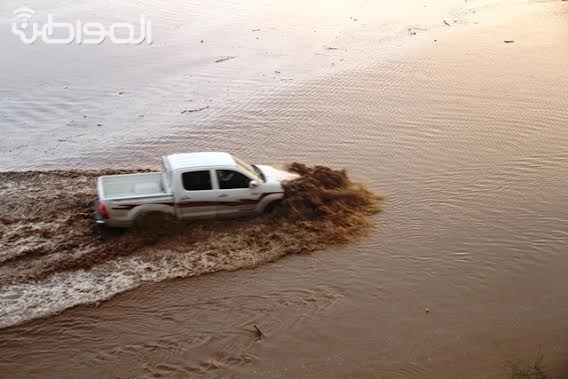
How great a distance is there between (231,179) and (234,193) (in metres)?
0.26

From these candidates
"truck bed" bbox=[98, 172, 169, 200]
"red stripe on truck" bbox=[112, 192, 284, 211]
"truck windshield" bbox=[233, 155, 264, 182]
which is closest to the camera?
"red stripe on truck" bbox=[112, 192, 284, 211]

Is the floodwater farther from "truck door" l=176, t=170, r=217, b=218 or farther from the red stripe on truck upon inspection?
"truck door" l=176, t=170, r=217, b=218

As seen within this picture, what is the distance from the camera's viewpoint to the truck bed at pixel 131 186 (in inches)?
461

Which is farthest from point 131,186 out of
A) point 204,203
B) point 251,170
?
point 251,170

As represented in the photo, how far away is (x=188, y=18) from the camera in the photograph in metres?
27.5

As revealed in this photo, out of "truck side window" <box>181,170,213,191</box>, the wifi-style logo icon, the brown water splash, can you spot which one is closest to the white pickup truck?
"truck side window" <box>181,170,213,191</box>

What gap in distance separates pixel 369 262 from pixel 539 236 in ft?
10.8

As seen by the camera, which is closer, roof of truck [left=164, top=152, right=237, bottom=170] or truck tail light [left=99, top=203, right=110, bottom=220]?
truck tail light [left=99, top=203, right=110, bottom=220]

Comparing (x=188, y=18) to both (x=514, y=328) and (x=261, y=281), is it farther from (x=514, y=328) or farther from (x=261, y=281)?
(x=514, y=328)

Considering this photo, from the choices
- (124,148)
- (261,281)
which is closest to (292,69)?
(124,148)

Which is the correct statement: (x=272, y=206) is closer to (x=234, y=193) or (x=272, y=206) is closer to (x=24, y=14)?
(x=234, y=193)

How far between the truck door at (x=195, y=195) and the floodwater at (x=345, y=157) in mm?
1421

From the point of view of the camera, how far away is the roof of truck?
466 inches

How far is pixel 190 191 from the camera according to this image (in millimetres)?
11766
